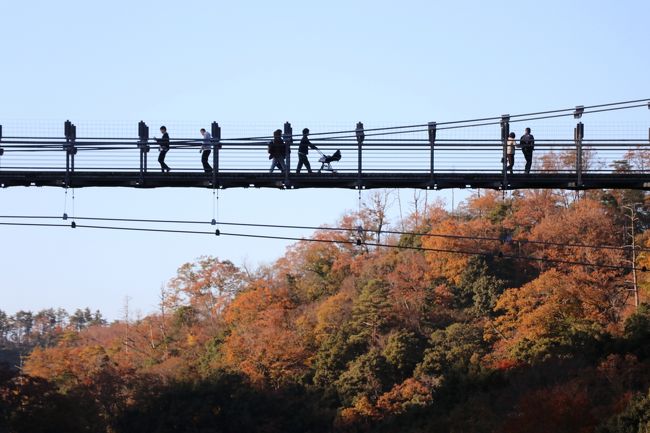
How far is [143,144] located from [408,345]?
1239 inches

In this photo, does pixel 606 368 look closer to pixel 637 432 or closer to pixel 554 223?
pixel 637 432

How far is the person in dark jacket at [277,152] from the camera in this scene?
73.3 feet

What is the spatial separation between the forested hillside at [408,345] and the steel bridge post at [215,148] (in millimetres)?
14140

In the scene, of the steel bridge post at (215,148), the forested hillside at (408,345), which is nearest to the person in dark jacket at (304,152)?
the steel bridge post at (215,148)

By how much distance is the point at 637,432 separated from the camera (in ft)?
89.0

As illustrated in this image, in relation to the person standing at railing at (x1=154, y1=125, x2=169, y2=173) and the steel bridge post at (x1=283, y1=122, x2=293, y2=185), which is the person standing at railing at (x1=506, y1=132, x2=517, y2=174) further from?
the person standing at railing at (x1=154, y1=125, x2=169, y2=173)

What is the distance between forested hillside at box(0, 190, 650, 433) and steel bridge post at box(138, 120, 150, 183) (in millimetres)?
15001

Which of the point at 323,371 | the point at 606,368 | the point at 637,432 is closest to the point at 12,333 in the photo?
the point at 323,371

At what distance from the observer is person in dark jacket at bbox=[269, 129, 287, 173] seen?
22.3 m

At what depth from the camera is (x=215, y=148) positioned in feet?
72.7

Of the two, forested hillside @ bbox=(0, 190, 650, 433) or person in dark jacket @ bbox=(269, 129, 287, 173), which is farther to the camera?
forested hillside @ bbox=(0, 190, 650, 433)

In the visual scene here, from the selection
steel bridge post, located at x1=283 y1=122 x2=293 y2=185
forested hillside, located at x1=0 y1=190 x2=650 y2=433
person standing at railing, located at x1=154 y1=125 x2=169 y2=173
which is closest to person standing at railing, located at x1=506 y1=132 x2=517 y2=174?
steel bridge post, located at x1=283 y1=122 x2=293 y2=185

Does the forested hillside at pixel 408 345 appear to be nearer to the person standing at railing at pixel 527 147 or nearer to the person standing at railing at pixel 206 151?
the person standing at railing at pixel 527 147

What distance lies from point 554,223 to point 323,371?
1396 cm
